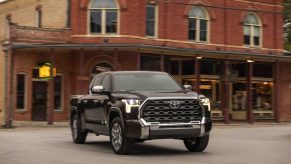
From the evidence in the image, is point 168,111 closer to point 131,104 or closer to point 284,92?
point 131,104

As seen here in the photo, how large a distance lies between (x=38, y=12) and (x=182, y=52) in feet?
34.5

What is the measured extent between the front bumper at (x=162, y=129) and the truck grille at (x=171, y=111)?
12 cm

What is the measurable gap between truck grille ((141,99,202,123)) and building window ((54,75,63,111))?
20451 mm

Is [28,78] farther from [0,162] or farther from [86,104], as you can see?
[0,162]

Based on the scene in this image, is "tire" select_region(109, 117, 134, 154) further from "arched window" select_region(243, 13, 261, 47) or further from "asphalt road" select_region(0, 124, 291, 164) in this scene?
"arched window" select_region(243, 13, 261, 47)

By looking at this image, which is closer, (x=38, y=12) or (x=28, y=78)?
(x=28, y=78)

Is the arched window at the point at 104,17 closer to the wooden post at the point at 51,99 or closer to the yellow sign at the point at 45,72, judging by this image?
the wooden post at the point at 51,99

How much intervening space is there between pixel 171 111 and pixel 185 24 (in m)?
22.1

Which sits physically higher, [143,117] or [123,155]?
[143,117]

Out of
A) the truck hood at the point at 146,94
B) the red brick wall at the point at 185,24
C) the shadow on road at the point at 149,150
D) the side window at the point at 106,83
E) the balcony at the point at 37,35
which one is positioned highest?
the red brick wall at the point at 185,24

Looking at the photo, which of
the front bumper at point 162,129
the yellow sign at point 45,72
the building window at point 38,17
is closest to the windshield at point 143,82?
the front bumper at point 162,129

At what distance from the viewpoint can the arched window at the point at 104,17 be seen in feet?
103

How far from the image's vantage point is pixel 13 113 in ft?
97.4

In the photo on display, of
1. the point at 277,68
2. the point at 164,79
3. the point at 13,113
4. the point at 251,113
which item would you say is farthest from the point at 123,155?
the point at 277,68
